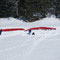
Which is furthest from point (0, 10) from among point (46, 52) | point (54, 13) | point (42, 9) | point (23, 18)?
point (46, 52)

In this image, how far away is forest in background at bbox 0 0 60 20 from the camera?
27.0 m

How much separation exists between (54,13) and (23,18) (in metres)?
5.97

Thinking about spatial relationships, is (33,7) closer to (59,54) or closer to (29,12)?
(29,12)

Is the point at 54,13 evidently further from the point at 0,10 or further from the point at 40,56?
the point at 40,56

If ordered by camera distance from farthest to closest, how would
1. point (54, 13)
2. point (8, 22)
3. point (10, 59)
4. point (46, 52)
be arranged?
point (54, 13) < point (8, 22) < point (46, 52) < point (10, 59)

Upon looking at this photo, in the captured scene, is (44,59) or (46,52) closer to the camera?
(44,59)

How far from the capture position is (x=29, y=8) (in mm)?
27000

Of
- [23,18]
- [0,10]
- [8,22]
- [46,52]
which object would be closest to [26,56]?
[46,52]

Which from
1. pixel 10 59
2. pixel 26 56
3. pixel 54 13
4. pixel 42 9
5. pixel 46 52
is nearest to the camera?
pixel 10 59

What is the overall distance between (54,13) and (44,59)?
77.0 feet

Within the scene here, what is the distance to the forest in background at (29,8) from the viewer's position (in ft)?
88.6

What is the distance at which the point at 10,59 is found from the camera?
6227 mm

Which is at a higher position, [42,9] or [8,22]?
[42,9]

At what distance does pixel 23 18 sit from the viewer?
88.3 ft
